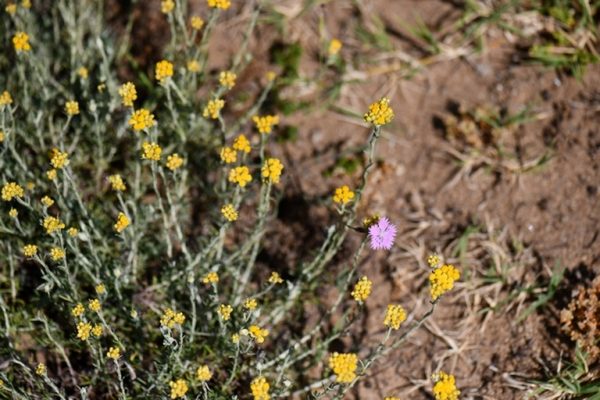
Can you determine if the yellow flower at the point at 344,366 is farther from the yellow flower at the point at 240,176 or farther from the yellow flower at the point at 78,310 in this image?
the yellow flower at the point at 78,310

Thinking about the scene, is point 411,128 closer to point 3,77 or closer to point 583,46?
point 583,46

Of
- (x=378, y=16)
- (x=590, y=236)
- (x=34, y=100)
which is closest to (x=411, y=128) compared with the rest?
(x=378, y=16)

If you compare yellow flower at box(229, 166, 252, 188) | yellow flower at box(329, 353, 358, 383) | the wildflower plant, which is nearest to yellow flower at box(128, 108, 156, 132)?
the wildflower plant

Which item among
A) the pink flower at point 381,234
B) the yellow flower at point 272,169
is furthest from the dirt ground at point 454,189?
the yellow flower at point 272,169

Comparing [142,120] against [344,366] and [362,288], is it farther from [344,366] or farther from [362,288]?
[344,366]

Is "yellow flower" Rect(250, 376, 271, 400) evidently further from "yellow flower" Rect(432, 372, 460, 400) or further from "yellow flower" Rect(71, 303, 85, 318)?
"yellow flower" Rect(71, 303, 85, 318)
